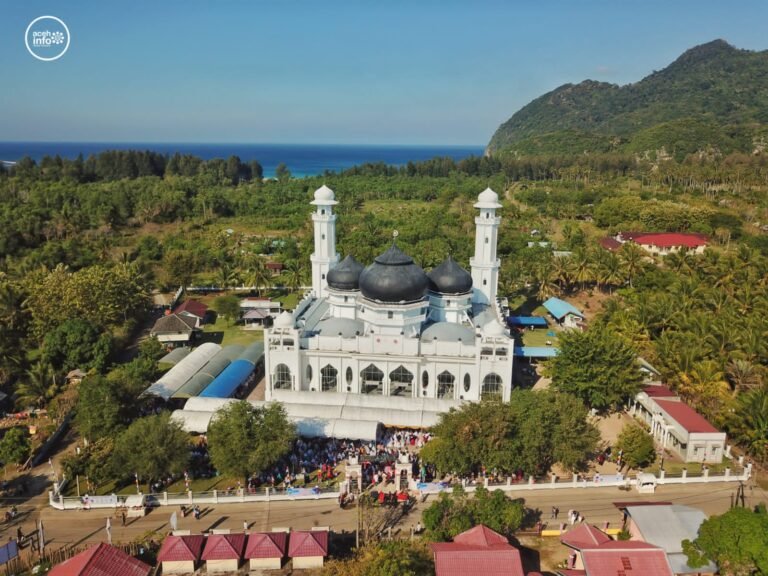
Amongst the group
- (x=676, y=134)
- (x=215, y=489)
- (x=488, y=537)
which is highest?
(x=676, y=134)

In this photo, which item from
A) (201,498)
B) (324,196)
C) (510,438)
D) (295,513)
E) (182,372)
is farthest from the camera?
(324,196)

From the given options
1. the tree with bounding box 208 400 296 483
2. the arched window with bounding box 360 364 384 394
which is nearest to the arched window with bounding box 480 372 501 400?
the arched window with bounding box 360 364 384 394

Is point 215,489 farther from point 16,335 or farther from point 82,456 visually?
point 16,335

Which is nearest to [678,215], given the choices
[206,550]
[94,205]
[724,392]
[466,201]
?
[466,201]

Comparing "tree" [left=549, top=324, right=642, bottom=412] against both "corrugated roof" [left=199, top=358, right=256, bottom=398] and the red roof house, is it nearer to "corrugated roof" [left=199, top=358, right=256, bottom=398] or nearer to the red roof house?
"corrugated roof" [left=199, top=358, right=256, bottom=398]

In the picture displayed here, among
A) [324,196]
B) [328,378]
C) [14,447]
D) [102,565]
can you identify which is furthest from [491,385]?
[14,447]

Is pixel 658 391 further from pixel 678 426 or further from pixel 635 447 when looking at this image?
pixel 635 447
